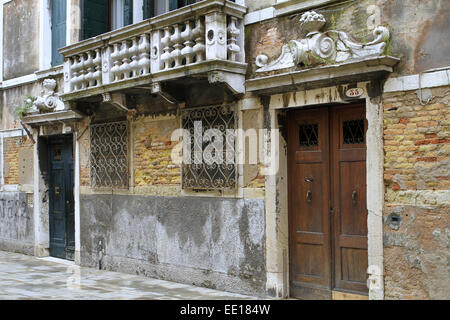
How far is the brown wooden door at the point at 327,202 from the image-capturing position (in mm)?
6633

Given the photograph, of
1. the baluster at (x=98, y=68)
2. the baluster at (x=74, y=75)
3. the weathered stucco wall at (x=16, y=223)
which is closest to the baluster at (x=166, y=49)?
the baluster at (x=98, y=68)

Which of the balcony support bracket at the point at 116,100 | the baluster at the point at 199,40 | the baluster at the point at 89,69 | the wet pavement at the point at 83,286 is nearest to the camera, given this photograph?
the baluster at the point at 199,40

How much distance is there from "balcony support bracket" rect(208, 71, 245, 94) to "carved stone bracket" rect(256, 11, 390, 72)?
72 centimetres

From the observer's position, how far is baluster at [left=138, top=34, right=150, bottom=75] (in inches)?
326

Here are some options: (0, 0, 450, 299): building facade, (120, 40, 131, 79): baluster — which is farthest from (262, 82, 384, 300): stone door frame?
(120, 40, 131, 79): baluster

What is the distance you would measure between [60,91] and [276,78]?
6.00 m

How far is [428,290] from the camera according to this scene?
573 cm

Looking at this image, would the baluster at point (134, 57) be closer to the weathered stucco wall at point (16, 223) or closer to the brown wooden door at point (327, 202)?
the brown wooden door at point (327, 202)

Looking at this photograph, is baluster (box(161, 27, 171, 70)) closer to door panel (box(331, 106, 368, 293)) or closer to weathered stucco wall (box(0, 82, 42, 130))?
door panel (box(331, 106, 368, 293))

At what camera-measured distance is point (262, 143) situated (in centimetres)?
739

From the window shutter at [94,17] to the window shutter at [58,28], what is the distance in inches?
30.8

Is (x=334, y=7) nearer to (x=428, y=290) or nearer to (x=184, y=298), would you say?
(x=428, y=290)

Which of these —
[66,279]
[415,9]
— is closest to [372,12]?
[415,9]

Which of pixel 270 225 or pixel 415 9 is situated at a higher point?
pixel 415 9
